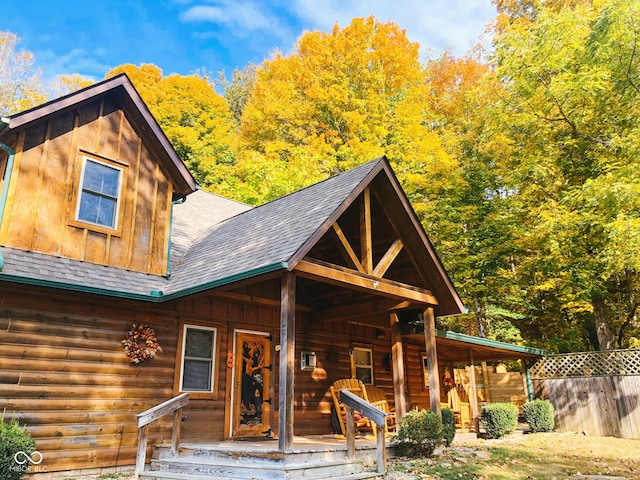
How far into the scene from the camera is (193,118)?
28.9 m

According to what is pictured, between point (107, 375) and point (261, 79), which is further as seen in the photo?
point (261, 79)

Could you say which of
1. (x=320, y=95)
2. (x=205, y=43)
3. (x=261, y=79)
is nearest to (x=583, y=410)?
(x=320, y=95)

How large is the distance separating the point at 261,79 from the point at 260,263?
71.5 ft

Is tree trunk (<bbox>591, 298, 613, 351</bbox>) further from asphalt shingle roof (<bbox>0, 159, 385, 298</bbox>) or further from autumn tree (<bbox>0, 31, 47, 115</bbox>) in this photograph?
autumn tree (<bbox>0, 31, 47, 115</bbox>)

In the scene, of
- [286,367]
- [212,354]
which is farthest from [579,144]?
[286,367]

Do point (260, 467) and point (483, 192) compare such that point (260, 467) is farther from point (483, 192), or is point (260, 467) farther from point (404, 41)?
point (404, 41)

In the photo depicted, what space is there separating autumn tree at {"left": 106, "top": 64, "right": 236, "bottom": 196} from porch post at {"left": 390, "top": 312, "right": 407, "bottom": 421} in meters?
15.8

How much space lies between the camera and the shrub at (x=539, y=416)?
643 inches

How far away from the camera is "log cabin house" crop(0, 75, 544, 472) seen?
7754mm

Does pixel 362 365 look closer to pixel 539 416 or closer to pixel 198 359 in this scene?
pixel 198 359

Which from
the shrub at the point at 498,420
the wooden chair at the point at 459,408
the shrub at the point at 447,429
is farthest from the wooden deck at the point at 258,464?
the wooden chair at the point at 459,408

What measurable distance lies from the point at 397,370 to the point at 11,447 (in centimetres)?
702

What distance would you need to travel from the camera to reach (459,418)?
53.8 feet

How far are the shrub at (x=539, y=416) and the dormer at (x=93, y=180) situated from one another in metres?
12.6
